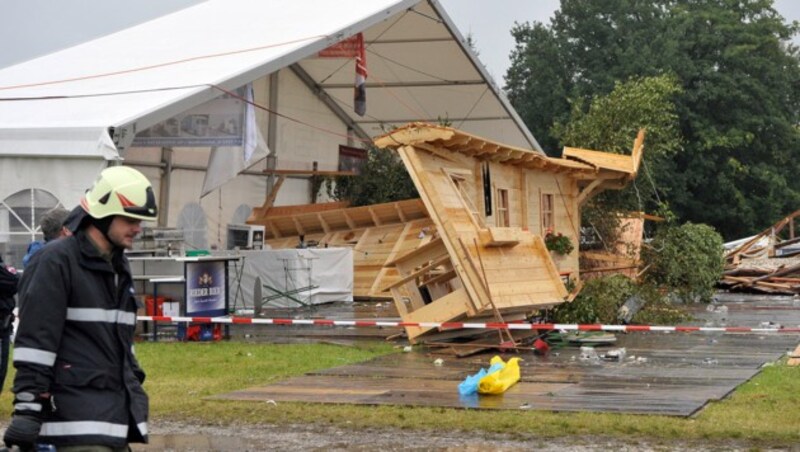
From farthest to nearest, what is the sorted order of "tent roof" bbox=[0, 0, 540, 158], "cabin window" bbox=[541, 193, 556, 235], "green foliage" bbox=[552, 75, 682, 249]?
"green foliage" bbox=[552, 75, 682, 249] → "cabin window" bbox=[541, 193, 556, 235] → "tent roof" bbox=[0, 0, 540, 158]

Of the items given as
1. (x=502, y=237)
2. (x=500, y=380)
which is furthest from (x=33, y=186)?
(x=500, y=380)

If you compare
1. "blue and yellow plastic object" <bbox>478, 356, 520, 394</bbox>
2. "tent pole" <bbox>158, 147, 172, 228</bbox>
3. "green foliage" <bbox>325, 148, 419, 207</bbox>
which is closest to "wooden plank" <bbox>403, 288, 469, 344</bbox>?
"blue and yellow plastic object" <bbox>478, 356, 520, 394</bbox>

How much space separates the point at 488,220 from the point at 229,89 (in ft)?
16.2

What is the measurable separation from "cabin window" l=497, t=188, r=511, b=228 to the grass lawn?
6.42 meters

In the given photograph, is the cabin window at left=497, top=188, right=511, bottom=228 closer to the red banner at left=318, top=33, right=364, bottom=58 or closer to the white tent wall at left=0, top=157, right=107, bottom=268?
the red banner at left=318, top=33, right=364, bottom=58

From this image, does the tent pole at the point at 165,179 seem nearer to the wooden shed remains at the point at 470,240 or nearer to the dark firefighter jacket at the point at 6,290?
the wooden shed remains at the point at 470,240

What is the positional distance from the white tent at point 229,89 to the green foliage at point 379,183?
37.3 inches

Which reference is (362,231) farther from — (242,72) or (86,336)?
(86,336)

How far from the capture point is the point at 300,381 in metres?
14.3

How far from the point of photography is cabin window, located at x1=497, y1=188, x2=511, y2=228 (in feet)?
69.4

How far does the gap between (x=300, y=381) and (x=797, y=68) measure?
54246 millimetres

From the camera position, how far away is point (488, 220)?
67.1 feet

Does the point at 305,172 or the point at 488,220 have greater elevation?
the point at 305,172

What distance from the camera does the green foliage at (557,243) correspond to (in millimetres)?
24344
